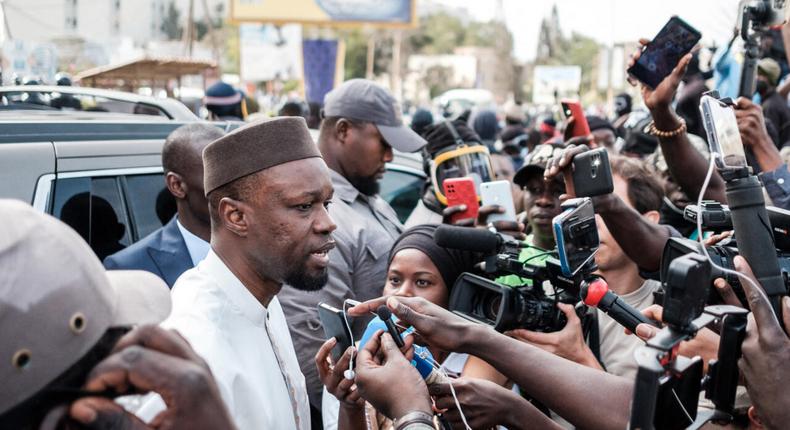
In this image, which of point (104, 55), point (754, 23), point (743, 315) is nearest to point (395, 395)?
point (743, 315)

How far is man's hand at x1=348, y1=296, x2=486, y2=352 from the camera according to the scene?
2.26m

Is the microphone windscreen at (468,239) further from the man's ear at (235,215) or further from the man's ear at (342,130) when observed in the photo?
the man's ear at (342,130)

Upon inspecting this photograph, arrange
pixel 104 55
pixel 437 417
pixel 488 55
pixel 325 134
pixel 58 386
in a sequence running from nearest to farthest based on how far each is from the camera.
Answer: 1. pixel 58 386
2. pixel 437 417
3. pixel 325 134
4. pixel 104 55
5. pixel 488 55

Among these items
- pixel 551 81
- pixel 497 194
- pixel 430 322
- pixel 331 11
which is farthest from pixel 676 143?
pixel 551 81

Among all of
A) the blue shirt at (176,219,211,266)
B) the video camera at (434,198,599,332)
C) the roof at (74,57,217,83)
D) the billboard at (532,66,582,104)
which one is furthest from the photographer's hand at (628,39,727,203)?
the billboard at (532,66,582,104)

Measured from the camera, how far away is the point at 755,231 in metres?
2.21

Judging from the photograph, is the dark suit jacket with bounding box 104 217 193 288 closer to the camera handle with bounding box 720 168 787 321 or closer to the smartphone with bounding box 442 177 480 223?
the smartphone with bounding box 442 177 480 223

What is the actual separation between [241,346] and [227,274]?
226mm

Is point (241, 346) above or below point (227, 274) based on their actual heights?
below

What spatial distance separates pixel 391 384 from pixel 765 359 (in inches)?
37.9

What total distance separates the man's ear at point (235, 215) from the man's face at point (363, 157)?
5.30 ft

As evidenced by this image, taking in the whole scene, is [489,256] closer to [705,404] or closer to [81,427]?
[705,404]

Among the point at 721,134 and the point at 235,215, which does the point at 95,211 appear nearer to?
the point at 235,215

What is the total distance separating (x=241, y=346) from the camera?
2.34m
